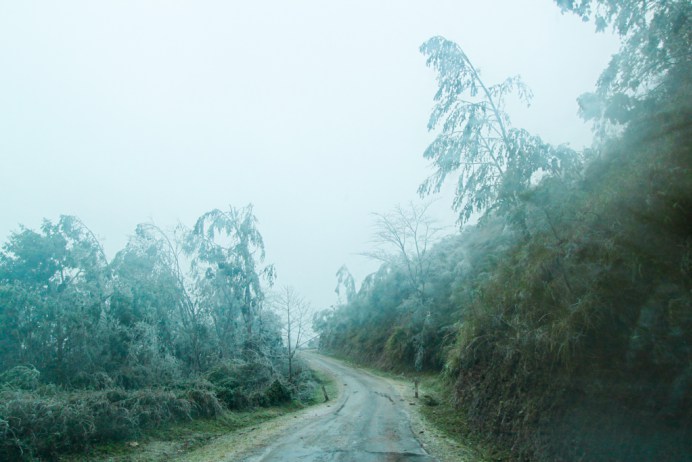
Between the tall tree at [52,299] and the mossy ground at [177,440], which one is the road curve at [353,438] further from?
the tall tree at [52,299]

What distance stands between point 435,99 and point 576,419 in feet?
37.8

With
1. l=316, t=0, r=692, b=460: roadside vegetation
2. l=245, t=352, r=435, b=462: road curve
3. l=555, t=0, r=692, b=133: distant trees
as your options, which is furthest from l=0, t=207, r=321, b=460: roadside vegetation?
l=555, t=0, r=692, b=133: distant trees

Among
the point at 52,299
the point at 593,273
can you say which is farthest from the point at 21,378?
the point at 593,273

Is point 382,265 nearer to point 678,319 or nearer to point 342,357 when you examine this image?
point 342,357

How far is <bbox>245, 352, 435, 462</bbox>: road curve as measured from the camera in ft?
28.2

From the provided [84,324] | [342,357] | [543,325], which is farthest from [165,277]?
[342,357]

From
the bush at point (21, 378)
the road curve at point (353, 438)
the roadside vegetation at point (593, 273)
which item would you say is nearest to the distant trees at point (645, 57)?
the roadside vegetation at point (593, 273)

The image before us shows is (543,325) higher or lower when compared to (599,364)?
higher

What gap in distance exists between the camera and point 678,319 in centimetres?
538

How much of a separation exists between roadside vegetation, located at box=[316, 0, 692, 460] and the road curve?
6.14 ft

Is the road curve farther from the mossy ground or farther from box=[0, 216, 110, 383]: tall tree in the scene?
box=[0, 216, 110, 383]: tall tree

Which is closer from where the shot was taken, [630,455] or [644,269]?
[630,455]

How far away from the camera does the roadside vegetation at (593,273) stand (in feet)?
18.9

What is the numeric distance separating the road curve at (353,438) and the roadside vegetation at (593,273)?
1.87 meters
